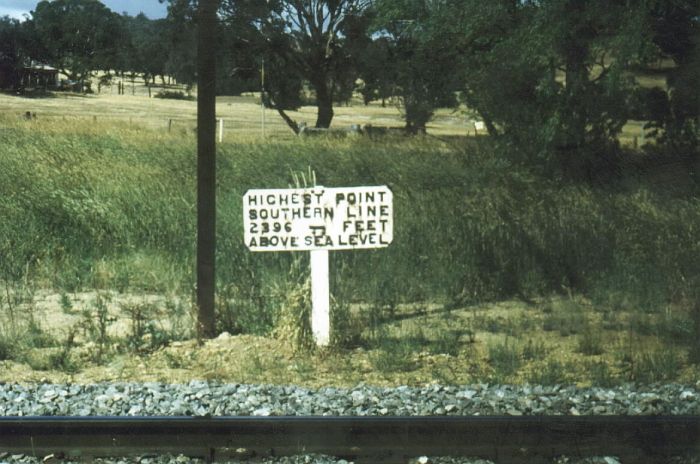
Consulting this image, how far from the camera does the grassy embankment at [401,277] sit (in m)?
7.45

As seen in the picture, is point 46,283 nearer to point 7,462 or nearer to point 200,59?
point 200,59

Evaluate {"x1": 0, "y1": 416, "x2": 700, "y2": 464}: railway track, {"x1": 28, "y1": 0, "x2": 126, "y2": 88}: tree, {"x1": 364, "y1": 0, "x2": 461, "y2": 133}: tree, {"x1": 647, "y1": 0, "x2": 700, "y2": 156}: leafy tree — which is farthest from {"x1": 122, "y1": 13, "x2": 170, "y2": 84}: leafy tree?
{"x1": 0, "y1": 416, "x2": 700, "y2": 464}: railway track

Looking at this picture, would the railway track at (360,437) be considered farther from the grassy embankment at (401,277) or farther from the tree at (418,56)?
the tree at (418,56)

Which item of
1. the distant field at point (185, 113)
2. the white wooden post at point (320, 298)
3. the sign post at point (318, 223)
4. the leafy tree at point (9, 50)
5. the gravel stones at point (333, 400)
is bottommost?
the gravel stones at point (333, 400)

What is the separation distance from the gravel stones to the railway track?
49 cm

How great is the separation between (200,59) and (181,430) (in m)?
3.69

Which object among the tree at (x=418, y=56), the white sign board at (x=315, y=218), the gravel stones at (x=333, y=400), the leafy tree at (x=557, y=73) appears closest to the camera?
the gravel stones at (x=333, y=400)

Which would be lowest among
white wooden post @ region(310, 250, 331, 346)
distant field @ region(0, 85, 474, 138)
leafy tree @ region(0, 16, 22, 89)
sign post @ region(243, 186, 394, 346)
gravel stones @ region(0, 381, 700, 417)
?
gravel stones @ region(0, 381, 700, 417)

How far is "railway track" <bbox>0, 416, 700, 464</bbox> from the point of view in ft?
17.1

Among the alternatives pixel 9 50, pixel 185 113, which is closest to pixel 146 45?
pixel 9 50

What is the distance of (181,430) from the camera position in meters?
5.28

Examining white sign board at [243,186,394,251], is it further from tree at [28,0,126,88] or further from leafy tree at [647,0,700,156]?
tree at [28,0,126,88]

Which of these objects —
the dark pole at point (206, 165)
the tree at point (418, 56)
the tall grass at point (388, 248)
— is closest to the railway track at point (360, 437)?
the dark pole at point (206, 165)

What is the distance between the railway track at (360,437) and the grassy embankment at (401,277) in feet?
5.00
